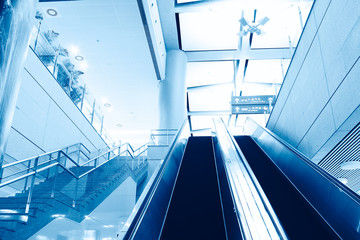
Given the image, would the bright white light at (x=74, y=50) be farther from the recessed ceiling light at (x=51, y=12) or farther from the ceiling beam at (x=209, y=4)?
the ceiling beam at (x=209, y=4)

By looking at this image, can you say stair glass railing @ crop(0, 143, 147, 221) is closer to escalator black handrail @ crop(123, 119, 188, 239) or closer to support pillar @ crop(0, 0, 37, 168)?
escalator black handrail @ crop(123, 119, 188, 239)

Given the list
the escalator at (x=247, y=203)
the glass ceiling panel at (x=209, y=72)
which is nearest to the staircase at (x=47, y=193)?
the escalator at (x=247, y=203)

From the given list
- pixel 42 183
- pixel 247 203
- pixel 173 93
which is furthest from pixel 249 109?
pixel 247 203

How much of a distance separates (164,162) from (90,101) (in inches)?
336

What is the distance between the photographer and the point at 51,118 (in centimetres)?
916

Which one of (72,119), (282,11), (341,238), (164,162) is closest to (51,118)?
(72,119)

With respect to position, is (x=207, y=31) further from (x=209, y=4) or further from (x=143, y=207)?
(x=143, y=207)

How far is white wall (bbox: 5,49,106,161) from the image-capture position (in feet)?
24.1

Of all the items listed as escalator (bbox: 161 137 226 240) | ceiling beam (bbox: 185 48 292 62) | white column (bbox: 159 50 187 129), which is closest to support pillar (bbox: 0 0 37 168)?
escalator (bbox: 161 137 226 240)

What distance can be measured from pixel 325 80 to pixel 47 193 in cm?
514

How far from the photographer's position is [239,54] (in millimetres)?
15336

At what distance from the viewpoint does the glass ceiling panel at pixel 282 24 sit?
1223 cm

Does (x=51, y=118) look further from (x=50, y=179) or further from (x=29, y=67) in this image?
(x=50, y=179)

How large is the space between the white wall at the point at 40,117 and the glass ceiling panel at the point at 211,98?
10.1 m
